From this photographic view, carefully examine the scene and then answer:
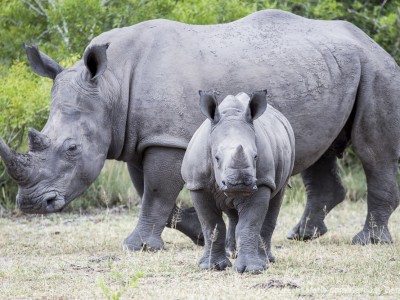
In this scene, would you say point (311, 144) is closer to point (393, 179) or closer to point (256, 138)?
point (393, 179)

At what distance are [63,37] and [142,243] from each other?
4686 mm

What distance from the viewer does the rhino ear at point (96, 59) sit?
888cm

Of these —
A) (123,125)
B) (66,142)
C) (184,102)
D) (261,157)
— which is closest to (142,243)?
(123,125)

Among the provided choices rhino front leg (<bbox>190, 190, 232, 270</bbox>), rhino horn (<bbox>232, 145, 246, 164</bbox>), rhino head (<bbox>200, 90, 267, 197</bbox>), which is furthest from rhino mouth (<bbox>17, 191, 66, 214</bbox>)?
rhino horn (<bbox>232, 145, 246, 164</bbox>)

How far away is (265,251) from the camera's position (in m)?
7.98

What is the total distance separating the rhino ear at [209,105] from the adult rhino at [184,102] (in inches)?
64.7

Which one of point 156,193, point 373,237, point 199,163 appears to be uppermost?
point 199,163

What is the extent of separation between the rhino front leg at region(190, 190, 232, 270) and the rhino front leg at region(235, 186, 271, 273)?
0.70ft

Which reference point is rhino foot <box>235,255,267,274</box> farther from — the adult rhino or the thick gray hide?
the adult rhino

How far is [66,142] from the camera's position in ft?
28.9

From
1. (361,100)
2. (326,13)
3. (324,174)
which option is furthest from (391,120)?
(326,13)

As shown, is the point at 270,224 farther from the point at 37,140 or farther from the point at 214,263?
the point at 37,140

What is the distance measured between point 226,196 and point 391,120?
314 centimetres

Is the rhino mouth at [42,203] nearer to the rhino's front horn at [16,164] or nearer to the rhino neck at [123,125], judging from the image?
the rhino's front horn at [16,164]
